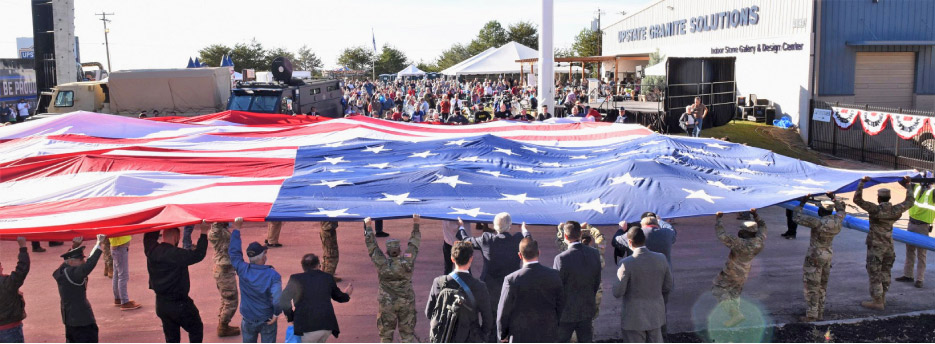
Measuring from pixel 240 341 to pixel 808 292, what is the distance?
605 centimetres

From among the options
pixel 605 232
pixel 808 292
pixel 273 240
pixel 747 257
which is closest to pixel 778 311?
pixel 808 292

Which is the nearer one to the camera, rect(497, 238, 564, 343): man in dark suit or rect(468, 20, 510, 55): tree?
rect(497, 238, 564, 343): man in dark suit

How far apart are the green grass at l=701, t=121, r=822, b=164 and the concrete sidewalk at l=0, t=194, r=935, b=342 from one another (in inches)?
380

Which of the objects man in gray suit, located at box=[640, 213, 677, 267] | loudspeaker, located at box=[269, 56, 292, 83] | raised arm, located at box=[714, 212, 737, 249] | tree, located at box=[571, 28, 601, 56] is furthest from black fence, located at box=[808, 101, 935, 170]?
tree, located at box=[571, 28, 601, 56]

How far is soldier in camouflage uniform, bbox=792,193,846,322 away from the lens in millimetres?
7871

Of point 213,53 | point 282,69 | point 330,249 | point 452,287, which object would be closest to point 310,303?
point 452,287

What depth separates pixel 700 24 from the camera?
30219mm

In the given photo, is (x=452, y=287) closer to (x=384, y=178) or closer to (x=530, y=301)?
(x=530, y=301)

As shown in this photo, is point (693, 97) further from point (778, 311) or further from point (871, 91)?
point (778, 311)

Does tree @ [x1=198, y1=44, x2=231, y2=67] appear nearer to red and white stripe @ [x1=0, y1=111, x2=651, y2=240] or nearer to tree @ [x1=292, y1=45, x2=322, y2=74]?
tree @ [x1=292, y1=45, x2=322, y2=74]

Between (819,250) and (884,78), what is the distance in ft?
65.3

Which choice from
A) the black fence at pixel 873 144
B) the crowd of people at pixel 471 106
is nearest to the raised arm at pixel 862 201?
the crowd of people at pixel 471 106

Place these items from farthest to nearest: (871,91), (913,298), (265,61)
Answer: (265,61) < (871,91) < (913,298)

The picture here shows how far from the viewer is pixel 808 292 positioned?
8.17 metres
